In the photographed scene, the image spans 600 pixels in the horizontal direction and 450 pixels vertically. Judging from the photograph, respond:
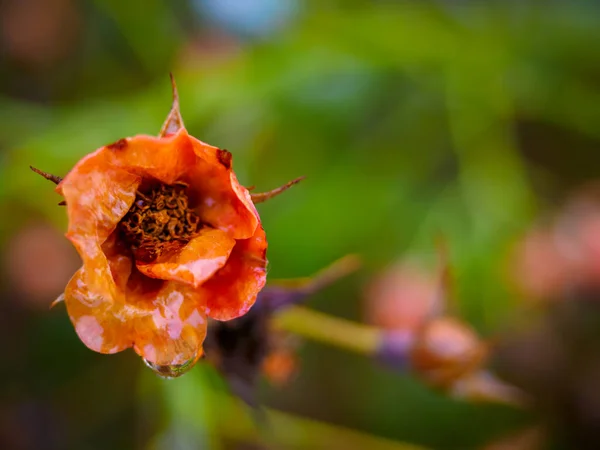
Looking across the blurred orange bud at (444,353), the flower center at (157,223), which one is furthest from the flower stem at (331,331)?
the flower center at (157,223)

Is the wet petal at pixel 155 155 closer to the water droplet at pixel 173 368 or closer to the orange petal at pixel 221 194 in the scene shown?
the orange petal at pixel 221 194

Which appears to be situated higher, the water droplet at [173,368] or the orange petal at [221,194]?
the orange petal at [221,194]

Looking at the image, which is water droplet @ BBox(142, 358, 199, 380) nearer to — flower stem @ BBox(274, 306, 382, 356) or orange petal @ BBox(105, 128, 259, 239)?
orange petal @ BBox(105, 128, 259, 239)

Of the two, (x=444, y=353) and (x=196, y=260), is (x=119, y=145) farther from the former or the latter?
(x=444, y=353)

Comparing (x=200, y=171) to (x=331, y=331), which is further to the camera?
(x=331, y=331)

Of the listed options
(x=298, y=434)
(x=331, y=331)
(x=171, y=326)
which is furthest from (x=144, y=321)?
(x=298, y=434)

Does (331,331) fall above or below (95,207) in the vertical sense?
below
